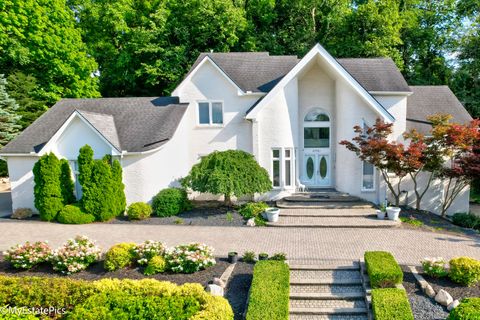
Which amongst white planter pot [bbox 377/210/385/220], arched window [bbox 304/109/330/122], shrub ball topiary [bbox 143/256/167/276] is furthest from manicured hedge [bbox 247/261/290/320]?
arched window [bbox 304/109/330/122]

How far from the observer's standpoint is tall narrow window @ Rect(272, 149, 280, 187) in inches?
704

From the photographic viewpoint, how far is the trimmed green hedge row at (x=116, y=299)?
261 inches

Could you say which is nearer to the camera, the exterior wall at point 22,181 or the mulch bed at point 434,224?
the mulch bed at point 434,224

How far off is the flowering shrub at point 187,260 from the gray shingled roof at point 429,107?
15.5 meters

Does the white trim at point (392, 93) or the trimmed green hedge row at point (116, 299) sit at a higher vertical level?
the white trim at point (392, 93)

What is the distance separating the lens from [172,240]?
41.5ft

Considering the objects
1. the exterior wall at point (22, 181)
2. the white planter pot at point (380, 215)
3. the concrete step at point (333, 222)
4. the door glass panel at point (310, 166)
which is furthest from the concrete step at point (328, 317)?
the exterior wall at point (22, 181)

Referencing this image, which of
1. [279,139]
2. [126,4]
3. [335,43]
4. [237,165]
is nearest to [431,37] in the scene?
[335,43]

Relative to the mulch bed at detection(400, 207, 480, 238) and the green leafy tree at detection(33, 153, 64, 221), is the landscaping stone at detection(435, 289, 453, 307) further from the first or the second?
the green leafy tree at detection(33, 153, 64, 221)

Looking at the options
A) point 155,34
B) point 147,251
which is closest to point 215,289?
point 147,251

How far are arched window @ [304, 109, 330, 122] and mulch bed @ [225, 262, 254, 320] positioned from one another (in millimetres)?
11572

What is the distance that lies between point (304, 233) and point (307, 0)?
1098 inches

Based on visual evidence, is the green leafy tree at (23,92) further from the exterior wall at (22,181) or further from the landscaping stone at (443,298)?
the landscaping stone at (443,298)

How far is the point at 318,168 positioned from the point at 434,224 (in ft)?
22.1
